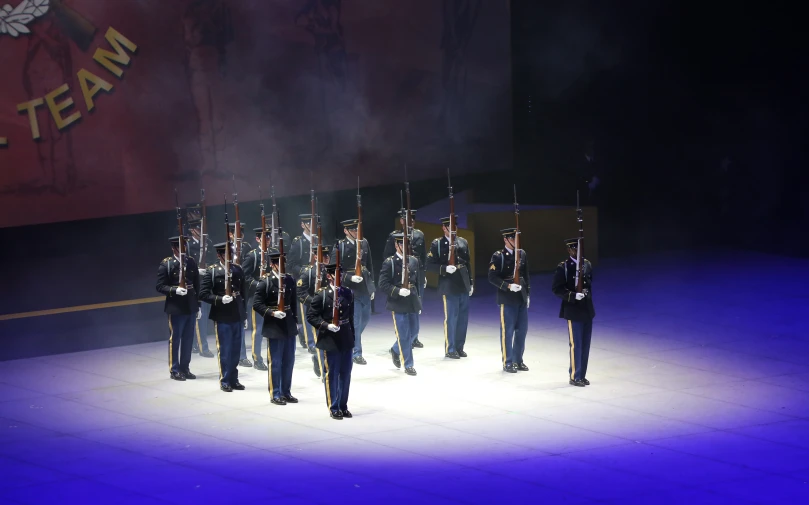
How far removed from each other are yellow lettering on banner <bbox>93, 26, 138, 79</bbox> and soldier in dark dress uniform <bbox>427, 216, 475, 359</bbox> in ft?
15.1

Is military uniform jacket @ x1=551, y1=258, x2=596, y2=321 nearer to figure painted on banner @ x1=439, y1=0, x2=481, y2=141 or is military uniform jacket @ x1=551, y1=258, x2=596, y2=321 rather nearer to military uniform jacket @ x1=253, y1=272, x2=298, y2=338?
military uniform jacket @ x1=253, y1=272, x2=298, y2=338

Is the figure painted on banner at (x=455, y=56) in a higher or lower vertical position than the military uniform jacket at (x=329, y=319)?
higher

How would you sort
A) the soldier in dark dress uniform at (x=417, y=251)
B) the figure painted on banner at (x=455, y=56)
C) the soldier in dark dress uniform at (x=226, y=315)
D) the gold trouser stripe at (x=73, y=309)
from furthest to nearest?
1. the figure painted on banner at (x=455, y=56)
2. the gold trouser stripe at (x=73, y=309)
3. the soldier in dark dress uniform at (x=417, y=251)
4. the soldier in dark dress uniform at (x=226, y=315)

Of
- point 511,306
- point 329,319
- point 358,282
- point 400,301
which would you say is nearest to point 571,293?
point 511,306

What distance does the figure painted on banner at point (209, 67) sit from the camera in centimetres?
1525

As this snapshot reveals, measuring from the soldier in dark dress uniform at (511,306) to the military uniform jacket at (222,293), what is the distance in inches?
92.2

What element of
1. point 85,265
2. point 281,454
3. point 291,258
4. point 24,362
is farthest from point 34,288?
point 281,454

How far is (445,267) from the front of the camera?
12641 mm

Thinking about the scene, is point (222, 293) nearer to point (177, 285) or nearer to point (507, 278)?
point (177, 285)

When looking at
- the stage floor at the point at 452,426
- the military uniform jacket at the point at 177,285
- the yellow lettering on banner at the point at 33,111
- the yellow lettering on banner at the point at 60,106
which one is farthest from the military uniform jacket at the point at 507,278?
the yellow lettering on banner at the point at 33,111

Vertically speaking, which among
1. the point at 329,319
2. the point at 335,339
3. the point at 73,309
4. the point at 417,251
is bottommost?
the point at 73,309

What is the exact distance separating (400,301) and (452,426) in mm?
2225

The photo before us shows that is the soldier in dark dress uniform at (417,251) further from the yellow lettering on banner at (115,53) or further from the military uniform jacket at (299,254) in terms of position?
the yellow lettering on banner at (115,53)

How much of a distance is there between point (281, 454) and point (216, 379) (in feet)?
8.69
